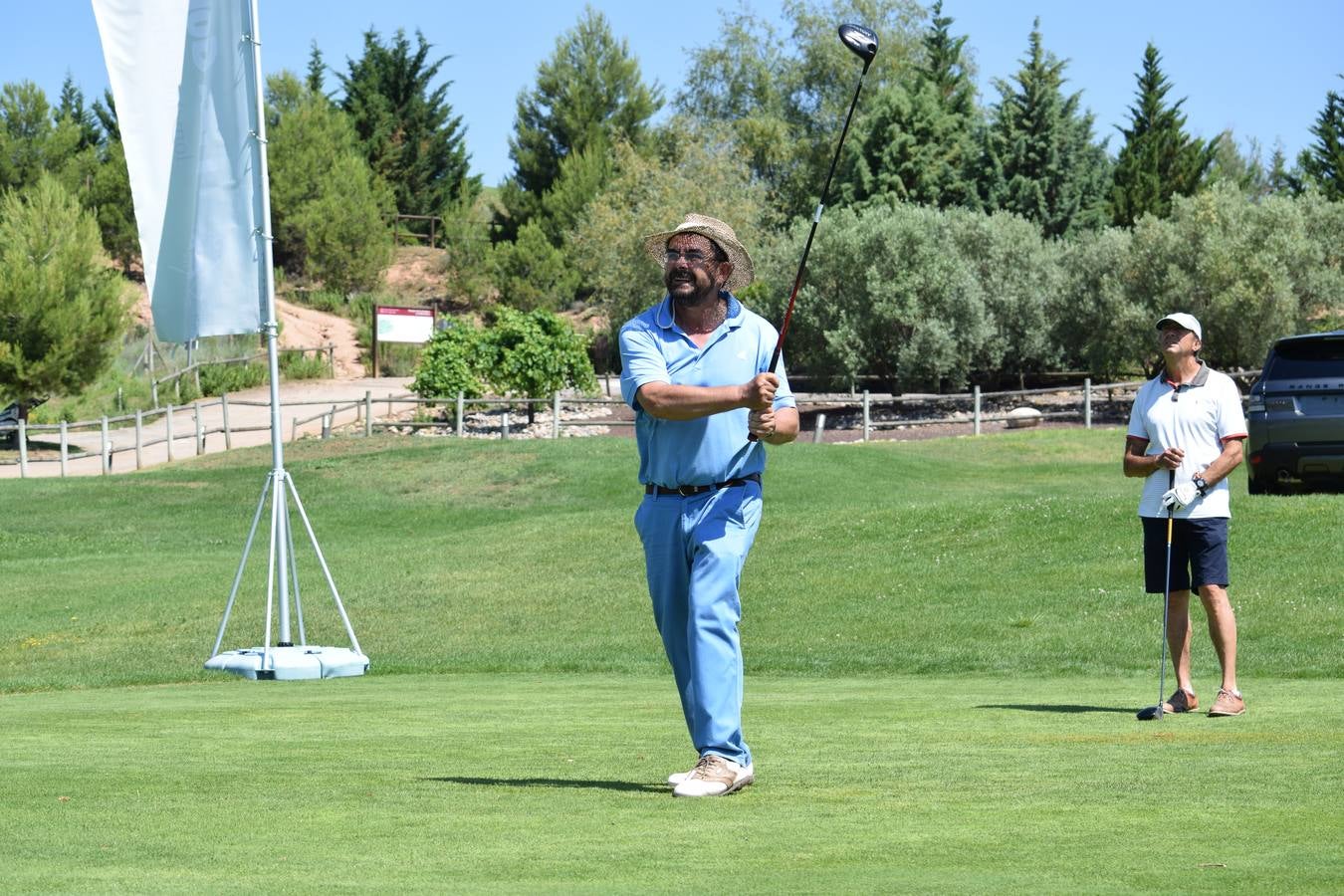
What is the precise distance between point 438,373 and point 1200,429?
3993 cm

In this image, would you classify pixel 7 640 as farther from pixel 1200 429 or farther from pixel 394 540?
pixel 1200 429

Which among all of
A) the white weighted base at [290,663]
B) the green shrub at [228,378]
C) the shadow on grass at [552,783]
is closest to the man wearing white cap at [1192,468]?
the shadow on grass at [552,783]

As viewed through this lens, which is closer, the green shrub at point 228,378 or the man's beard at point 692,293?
the man's beard at point 692,293

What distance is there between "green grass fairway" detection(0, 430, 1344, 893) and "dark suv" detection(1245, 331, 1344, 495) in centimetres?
64

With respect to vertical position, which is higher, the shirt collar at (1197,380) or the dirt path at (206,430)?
the shirt collar at (1197,380)

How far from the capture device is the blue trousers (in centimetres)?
686

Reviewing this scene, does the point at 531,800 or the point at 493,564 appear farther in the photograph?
the point at 493,564

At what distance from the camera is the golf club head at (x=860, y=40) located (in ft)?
25.6

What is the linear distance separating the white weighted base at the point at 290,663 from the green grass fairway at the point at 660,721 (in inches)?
7.3

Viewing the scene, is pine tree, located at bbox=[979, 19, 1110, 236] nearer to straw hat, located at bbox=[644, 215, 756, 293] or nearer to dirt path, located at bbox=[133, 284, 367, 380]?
dirt path, located at bbox=[133, 284, 367, 380]

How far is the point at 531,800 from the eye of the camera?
21.1ft

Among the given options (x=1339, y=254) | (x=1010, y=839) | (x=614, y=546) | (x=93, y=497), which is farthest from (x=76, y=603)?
(x=1339, y=254)

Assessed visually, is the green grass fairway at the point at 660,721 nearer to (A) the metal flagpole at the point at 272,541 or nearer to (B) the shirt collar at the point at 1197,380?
(A) the metal flagpole at the point at 272,541

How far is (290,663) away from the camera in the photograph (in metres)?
13.5
